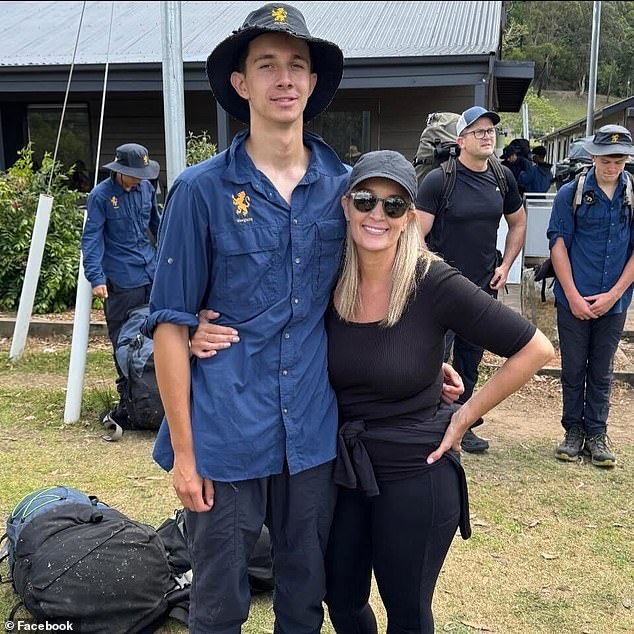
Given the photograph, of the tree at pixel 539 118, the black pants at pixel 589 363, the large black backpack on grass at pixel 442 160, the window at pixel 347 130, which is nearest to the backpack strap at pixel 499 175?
the large black backpack on grass at pixel 442 160

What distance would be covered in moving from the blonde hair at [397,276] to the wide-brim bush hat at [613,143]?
265 cm

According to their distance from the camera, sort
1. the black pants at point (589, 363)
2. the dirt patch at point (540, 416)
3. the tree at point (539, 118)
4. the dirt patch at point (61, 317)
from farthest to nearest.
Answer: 1. the tree at point (539, 118)
2. the dirt patch at point (61, 317)
3. the dirt patch at point (540, 416)
4. the black pants at point (589, 363)

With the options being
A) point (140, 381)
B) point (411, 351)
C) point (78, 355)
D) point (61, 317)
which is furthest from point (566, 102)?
point (411, 351)

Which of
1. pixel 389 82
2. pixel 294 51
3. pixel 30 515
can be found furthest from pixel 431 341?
pixel 389 82

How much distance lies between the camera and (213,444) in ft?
6.57

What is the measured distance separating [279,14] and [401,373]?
103cm

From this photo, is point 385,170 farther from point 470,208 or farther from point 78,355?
point 78,355

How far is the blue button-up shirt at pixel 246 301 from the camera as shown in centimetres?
196

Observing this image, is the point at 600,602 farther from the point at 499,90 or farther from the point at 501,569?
the point at 499,90

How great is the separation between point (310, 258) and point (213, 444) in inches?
22.9

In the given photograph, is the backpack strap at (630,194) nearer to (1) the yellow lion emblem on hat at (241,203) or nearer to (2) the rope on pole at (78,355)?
(1) the yellow lion emblem on hat at (241,203)

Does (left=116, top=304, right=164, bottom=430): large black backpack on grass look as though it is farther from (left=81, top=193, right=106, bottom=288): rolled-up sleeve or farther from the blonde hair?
the blonde hair

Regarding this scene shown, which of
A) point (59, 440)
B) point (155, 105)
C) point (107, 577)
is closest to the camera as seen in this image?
point (107, 577)

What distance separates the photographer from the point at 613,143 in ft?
14.0
